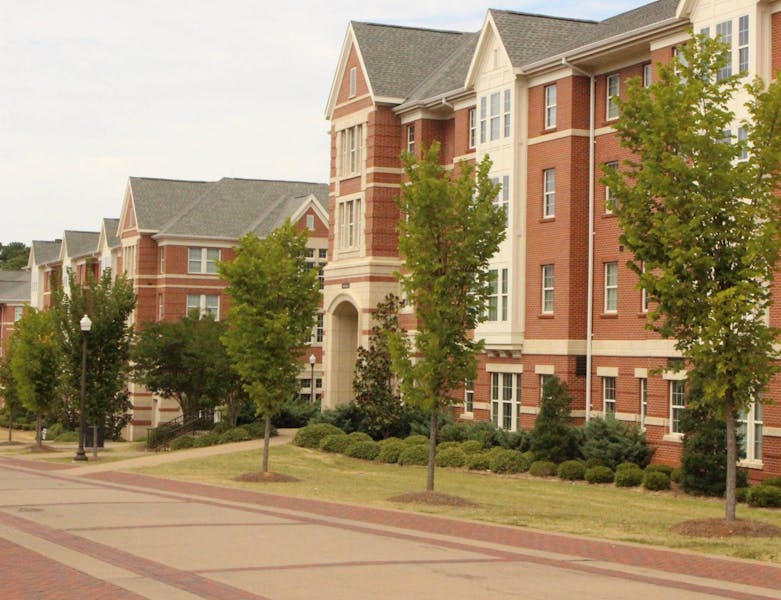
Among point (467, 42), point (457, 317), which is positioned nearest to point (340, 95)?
point (467, 42)

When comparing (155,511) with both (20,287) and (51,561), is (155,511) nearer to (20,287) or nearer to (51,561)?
(51,561)

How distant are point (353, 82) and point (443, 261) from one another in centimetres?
2554

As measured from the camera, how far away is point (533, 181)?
40.9m

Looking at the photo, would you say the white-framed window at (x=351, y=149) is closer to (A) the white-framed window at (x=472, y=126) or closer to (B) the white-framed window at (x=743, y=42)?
(A) the white-framed window at (x=472, y=126)

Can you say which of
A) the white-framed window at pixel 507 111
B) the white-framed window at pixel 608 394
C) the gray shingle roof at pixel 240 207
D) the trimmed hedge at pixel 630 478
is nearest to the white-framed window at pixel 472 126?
the white-framed window at pixel 507 111

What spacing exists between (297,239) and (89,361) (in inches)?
693

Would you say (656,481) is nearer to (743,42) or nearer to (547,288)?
(547,288)

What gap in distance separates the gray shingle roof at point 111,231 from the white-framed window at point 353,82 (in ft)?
118

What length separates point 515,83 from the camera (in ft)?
135

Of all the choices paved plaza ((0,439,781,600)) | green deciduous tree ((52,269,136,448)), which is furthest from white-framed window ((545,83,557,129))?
paved plaza ((0,439,781,600))

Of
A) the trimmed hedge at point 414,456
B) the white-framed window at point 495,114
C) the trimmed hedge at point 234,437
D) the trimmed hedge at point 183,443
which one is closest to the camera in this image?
the trimmed hedge at point 414,456

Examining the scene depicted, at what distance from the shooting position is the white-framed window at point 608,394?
125 ft

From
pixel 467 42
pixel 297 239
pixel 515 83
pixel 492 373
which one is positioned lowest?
pixel 492 373

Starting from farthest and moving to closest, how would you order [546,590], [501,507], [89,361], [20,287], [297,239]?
1. [20,287]
2. [89,361]
3. [297,239]
4. [501,507]
5. [546,590]
